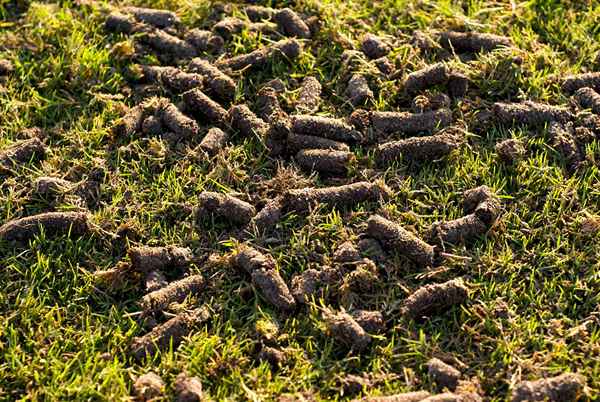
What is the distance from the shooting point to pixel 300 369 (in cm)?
490

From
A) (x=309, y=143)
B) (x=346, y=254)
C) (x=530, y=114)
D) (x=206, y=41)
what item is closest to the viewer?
(x=346, y=254)

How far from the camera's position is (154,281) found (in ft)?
17.3

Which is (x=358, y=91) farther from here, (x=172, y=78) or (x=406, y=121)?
(x=172, y=78)

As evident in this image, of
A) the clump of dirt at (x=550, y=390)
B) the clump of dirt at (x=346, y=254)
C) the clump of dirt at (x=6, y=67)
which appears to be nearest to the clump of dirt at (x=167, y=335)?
the clump of dirt at (x=346, y=254)

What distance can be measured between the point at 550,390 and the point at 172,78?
3616 millimetres

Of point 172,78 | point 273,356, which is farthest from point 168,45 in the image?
point 273,356

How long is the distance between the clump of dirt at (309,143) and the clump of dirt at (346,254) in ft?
2.91

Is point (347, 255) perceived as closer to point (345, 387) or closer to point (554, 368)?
point (345, 387)

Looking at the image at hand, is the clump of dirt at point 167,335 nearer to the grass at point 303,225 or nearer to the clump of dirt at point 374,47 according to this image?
the grass at point 303,225

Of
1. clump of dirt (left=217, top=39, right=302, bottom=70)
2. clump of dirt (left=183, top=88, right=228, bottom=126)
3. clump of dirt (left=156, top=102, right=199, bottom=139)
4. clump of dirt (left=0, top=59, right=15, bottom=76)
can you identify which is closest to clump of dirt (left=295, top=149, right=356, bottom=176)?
clump of dirt (left=183, top=88, right=228, bottom=126)

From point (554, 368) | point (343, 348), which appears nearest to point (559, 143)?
point (554, 368)

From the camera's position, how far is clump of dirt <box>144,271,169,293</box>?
5250 millimetres

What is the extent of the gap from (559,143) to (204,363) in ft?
9.61

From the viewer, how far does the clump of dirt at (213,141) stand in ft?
19.8
